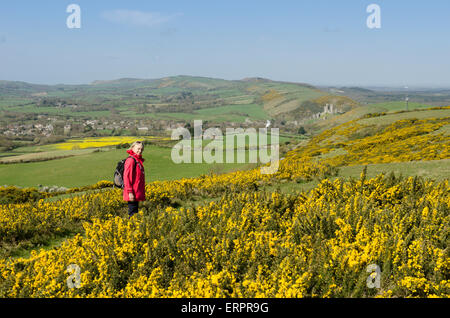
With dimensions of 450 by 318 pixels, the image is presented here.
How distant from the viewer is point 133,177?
7.97 m

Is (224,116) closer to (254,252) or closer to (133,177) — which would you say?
(133,177)

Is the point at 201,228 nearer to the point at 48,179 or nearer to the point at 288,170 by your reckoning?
the point at 288,170

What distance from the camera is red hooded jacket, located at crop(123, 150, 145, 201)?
25.7ft

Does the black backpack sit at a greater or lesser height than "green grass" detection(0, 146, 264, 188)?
greater

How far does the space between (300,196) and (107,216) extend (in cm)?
653

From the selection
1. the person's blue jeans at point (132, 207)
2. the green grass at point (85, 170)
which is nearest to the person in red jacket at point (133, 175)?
the person's blue jeans at point (132, 207)

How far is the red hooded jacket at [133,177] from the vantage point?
7.83m

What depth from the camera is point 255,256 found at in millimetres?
5289

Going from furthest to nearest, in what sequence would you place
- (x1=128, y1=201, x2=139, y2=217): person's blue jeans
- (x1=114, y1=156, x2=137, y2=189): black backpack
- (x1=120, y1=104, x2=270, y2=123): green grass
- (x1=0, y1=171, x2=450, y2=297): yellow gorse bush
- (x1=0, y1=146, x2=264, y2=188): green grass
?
(x1=120, y1=104, x2=270, y2=123): green grass → (x1=0, y1=146, x2=264, y2=188): green grass → (x1=128, y1=201, x2=139, y2=217): person's blue jeans → (x1=114, y1=156, x2=137, y2=189): black backpack → (x1=0, y1=171, x2=450, y2=297): yellow gorse bush

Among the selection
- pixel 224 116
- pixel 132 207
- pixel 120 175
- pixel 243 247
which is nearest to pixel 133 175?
pixel 120 175

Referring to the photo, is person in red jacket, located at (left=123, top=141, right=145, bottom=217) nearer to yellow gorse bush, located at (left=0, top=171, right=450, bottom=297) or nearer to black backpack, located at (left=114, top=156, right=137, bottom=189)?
black backpack, located at (left=114, top=156, right=137, bottom=189)

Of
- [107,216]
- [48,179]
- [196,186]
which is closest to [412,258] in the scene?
[107,216]

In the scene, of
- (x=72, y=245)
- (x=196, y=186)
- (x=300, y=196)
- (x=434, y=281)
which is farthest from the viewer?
(x=196, y=186)

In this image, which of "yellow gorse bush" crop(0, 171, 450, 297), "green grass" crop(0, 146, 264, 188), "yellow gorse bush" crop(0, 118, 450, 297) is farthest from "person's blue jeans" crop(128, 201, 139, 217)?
"green grass" crop(0, 146, 264, 188)
